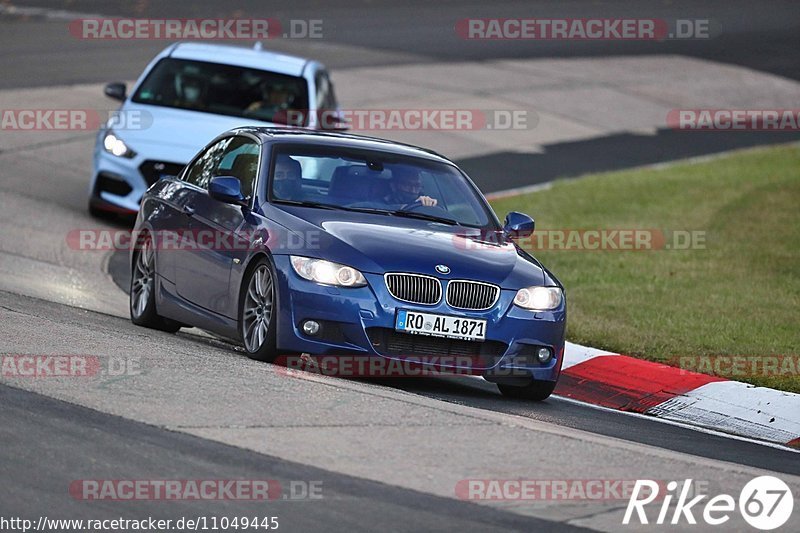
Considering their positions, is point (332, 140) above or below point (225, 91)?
above

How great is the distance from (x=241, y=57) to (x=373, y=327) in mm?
8757

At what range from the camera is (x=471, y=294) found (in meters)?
9.59

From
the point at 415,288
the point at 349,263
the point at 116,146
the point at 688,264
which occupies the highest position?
the point at 349,263

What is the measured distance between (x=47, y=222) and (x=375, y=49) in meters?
16.1

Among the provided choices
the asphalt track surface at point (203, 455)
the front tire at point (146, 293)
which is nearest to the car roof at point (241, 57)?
the asphalt track surface at point (203, 455)

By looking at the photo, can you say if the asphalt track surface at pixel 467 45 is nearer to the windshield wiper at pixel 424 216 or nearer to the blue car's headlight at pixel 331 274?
the windshield wiper at pixel 424 216

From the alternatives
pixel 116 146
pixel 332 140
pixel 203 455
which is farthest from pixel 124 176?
pixel 203 455

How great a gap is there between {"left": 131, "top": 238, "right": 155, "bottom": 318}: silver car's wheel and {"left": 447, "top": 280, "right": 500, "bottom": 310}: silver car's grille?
2818 millimetres

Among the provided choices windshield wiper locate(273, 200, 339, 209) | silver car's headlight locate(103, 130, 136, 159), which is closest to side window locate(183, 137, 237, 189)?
windshield wiper locate(273, 200, 339, 209)

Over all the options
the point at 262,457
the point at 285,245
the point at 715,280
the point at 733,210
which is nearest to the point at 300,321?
the point at 285,245

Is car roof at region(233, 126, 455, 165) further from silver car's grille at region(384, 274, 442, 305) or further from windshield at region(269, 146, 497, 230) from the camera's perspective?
silver car's grille at region(384, 274, 442, 305)

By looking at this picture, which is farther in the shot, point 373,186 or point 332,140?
point 332,140

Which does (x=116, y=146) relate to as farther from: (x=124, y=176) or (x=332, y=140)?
(x=332, y=140)

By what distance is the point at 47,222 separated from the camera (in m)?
16.0
